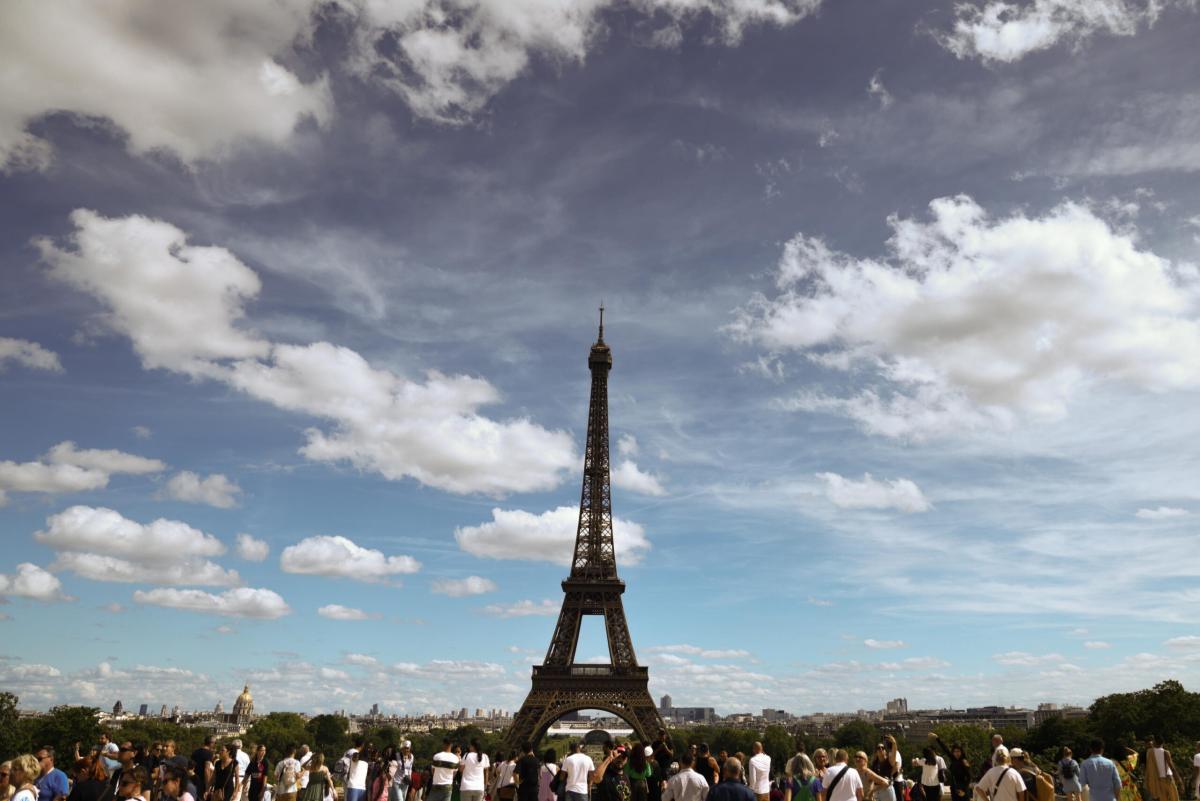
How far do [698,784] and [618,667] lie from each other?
56.1 m

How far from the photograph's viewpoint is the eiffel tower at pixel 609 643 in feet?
207

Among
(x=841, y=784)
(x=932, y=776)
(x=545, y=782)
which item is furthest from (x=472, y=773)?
(x=932, y=776)

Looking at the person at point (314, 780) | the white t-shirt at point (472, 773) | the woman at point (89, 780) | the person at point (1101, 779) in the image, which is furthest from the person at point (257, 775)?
the person at point (1101, 779)

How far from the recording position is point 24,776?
9.65 meters

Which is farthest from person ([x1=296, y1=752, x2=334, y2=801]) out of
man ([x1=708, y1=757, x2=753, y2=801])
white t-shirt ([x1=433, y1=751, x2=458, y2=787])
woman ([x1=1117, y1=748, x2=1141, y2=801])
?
woman ([x1=1117, y1=748, x2=1141, y2=801])

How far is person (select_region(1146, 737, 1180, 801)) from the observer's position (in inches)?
608

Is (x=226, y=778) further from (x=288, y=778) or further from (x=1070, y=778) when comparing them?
(x=1070, y=778)

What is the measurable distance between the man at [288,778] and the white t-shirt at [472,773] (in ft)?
12.0

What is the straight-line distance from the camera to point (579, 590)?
68.3 meters

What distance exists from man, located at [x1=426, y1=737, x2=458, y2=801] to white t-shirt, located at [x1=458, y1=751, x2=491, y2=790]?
233 millimetres

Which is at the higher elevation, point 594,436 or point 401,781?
point 594,436

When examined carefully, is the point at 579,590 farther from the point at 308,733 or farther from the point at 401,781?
the point at 308,733

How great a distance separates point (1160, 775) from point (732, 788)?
10728mm

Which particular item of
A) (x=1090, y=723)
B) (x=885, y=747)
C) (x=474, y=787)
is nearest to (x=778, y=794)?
(x=885, y=747)
